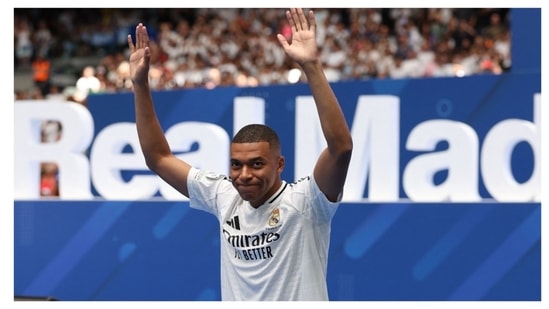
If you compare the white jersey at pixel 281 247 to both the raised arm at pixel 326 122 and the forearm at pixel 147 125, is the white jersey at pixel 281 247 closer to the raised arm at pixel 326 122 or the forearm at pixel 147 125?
the raised arm at pixel 326 122

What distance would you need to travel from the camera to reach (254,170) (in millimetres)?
4223

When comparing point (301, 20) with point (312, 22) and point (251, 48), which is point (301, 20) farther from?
point (251, 48)

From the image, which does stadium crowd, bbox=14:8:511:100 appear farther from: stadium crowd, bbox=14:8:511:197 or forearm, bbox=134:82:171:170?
forearm, bbox=134:82:171:170

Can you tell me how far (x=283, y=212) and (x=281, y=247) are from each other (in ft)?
0.51

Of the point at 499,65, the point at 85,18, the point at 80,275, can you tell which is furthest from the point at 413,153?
the point at 85,18

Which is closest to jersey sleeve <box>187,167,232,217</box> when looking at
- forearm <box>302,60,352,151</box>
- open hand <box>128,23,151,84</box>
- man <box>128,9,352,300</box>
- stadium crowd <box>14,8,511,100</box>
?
man <box>128,9,352,300</box>

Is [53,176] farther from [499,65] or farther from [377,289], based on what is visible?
[499,65]

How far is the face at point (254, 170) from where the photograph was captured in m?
4.20

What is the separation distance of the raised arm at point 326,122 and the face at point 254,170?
23 cm

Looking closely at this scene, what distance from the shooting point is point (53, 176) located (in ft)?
33.5

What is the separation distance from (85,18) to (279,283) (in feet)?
62.7

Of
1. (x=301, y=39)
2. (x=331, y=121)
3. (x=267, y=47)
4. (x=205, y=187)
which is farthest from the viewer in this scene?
(x=267, y=47)

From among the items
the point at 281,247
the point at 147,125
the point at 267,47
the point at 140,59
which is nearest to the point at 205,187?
the point at 147,125

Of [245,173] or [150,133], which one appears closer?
[245,173]
